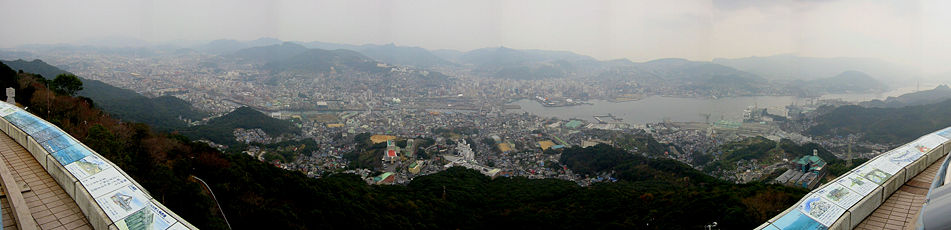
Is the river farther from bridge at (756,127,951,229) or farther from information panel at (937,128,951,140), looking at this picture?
bridge at (756,127,951,229)

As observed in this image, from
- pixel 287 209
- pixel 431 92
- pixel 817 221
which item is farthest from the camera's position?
pixel 431 92

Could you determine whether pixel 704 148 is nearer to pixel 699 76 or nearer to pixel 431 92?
pixel 431 92

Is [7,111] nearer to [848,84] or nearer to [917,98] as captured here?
[917,98]

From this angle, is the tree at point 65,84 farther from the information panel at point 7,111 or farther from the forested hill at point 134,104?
the forested hill at point 134,104

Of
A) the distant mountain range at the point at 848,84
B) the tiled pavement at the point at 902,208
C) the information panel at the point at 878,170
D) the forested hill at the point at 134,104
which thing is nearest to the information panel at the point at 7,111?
the tiled pavement at the point at 902,208

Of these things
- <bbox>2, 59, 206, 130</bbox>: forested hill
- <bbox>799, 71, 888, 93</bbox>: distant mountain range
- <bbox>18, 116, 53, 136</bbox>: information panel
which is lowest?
<bbox>2, 59, 206, 130</bbox>: forested hill

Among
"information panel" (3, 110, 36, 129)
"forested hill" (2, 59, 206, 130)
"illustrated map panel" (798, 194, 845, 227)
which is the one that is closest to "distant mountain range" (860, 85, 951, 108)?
"illustrated map panel" (798, 194, 845, 227)

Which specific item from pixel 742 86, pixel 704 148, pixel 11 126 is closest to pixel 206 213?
pixel 11 126
